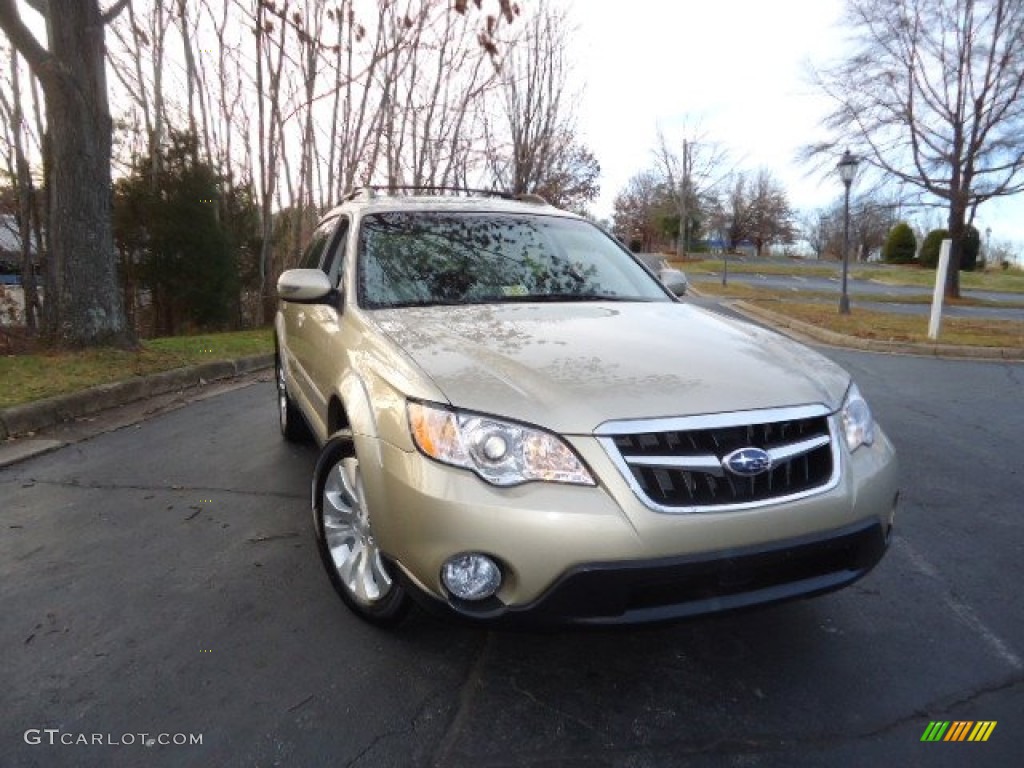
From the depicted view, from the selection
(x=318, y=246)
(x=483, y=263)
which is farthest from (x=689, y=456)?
(x=318, y=246)

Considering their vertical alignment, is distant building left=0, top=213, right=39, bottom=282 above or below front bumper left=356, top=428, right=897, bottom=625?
above

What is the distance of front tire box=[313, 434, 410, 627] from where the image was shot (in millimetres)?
2506

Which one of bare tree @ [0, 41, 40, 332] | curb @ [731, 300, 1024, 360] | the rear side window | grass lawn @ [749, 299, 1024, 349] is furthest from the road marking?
bare tree @ [0, 41, 40, 332]

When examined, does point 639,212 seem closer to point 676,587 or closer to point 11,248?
point 11,248

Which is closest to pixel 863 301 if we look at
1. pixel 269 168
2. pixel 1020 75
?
pixel 1020 75

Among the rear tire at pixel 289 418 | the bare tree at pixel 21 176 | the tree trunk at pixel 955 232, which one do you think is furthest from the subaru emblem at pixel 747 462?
the tree trunk at pixel 955 232

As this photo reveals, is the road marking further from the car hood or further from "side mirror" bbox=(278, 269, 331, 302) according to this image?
"side mirror" bbox=(278, 269, 331, 302)

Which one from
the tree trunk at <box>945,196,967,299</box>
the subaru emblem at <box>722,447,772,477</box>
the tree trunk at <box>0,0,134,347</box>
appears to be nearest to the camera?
the subaru emblem at <box>722,447,772,477</box>

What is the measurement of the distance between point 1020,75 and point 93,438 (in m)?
25.1

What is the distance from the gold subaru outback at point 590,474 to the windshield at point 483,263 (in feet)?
1.35

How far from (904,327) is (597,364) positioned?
43.3 feet

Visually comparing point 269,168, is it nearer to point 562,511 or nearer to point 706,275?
point 562,511

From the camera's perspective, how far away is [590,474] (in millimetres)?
1986

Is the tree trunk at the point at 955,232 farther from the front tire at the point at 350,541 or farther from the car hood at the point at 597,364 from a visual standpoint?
the front tire at the point at 350,541
